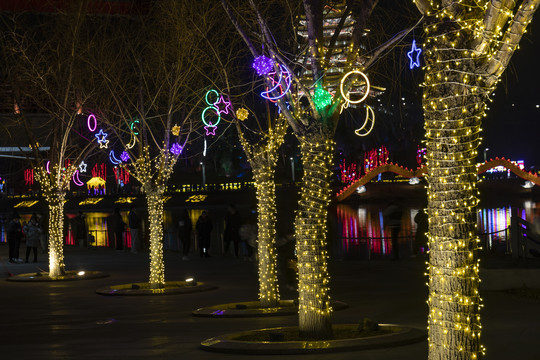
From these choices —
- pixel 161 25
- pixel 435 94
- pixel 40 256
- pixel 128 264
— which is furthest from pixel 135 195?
pixel 435 94

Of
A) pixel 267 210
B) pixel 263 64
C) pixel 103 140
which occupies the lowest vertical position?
pixel 267 210

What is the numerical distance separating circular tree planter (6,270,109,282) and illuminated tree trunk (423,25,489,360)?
17.9 metres

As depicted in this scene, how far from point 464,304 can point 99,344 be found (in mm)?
7198

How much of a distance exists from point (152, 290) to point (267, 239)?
15.8ft

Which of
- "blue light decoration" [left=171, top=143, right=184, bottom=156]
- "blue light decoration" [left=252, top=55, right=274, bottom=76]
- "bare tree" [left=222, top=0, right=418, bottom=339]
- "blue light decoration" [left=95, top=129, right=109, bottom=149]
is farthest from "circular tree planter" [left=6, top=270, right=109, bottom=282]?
"bare tree" [left=222, top=0, right=418, bottom=339]

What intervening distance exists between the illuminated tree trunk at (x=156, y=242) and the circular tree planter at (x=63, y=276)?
14.4ft

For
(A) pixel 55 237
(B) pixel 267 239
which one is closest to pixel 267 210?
(B) pixel 267 239

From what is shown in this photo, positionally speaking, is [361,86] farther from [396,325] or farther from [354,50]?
[396,325]

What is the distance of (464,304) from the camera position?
6883 millimetres

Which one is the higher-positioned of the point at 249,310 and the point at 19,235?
the point at 19,235

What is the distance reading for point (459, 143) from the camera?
22.5 feet

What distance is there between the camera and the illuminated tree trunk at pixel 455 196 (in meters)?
6.85

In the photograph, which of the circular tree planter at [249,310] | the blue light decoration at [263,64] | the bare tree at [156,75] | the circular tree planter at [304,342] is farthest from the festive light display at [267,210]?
the bare tree at [156,75]

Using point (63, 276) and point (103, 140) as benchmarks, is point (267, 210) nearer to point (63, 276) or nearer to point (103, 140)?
point (103, 140)
